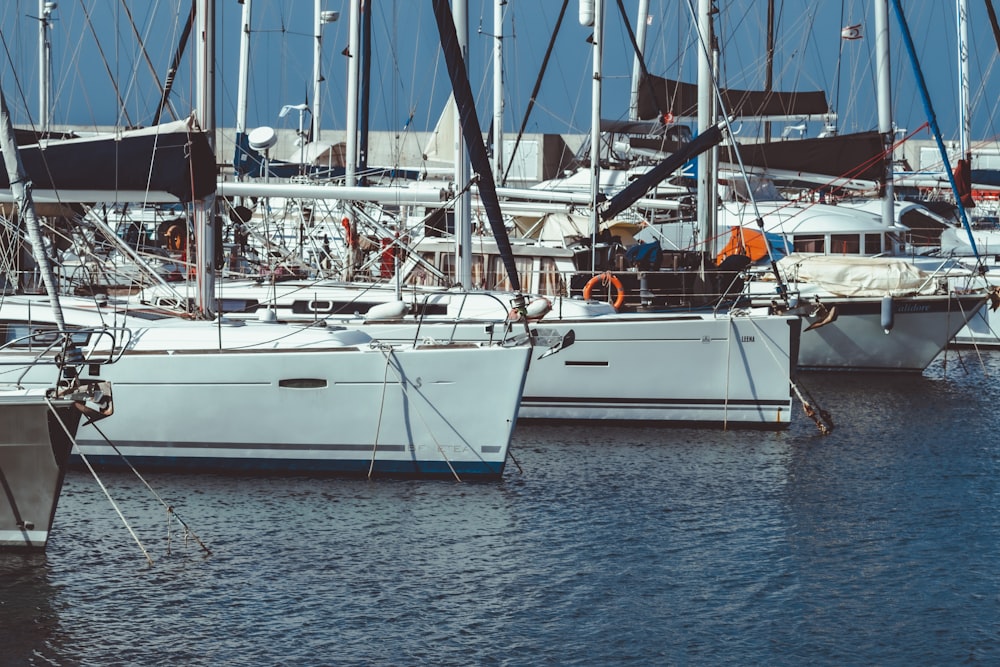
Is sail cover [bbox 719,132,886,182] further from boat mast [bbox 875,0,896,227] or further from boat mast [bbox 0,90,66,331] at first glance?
boat mast [bbox 0,90,66,331]

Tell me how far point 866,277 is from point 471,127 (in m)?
11.6

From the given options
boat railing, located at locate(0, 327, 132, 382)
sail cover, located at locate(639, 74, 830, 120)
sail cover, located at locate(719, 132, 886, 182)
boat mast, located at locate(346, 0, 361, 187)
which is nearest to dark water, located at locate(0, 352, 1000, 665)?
boat railing, located at locate(0, 327, 132, 382)

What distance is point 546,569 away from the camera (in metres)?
12.3

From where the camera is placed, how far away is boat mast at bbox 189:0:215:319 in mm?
15953

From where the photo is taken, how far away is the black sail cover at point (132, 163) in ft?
50.6

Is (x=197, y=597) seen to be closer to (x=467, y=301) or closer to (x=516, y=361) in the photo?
(x=516, y=361)

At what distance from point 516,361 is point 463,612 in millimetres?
4417

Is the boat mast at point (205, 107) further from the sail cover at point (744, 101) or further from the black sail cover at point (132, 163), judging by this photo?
the sail cover at point (744, 101)

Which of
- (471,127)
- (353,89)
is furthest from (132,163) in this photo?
(353,89)

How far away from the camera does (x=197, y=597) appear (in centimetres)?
1125

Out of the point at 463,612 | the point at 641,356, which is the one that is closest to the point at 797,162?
the point at 641,356

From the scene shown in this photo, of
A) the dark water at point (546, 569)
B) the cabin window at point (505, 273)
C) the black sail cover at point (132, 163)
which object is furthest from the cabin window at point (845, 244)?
the black sail cover at point (132, 163)

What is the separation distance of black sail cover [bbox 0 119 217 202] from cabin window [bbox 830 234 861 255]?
61.1ft

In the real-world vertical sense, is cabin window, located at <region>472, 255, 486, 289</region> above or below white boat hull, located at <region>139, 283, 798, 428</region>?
above
